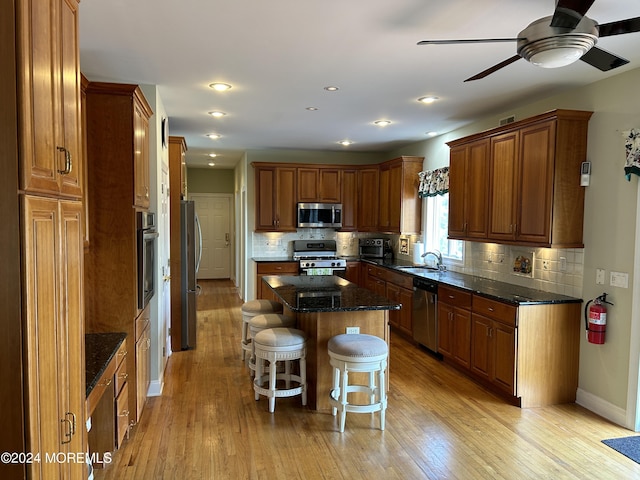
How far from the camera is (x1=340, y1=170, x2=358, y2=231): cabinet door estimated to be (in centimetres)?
735

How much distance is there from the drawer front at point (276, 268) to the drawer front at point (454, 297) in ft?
9.23

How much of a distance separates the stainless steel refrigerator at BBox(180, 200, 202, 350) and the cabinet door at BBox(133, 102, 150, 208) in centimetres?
155

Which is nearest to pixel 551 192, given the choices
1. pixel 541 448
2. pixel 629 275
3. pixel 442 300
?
pixel 629 275

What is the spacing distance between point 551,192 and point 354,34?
2127mm

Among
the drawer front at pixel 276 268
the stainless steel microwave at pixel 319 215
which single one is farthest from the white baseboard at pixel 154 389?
the stainless steel microwave at pixel 319 215

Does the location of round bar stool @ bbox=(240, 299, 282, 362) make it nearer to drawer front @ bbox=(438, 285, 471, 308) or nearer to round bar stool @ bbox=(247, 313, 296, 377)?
round bar stool @ bbox=(247, 313, 296, 377)

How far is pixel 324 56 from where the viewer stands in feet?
10.1

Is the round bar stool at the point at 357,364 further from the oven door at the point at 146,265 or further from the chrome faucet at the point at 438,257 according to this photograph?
the chrome faucet at the point at 438,257

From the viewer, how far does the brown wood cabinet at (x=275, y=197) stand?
7.03 m

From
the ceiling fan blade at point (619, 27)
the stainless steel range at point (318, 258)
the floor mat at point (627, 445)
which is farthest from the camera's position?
the stainless steel range at point (318, 258)

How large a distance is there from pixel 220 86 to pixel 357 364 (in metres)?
2.54

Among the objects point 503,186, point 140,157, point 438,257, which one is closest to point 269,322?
point 140,157

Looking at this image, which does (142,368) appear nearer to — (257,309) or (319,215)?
(257,309)

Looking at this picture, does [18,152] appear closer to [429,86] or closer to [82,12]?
[82,12]
